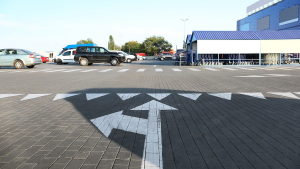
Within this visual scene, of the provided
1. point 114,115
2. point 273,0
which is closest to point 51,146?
point 114,115

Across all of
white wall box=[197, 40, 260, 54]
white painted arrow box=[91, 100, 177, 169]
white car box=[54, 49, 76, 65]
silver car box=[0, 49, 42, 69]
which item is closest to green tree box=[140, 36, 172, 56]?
white car box=[54, 49, 76, 65]

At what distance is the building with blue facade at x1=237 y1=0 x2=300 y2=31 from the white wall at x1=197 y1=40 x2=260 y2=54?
28715 millimetres

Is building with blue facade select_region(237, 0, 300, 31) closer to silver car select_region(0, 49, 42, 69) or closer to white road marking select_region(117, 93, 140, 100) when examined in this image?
silver car select_region(0, 49, 42, 69)

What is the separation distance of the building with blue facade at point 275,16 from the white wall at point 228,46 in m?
28.7

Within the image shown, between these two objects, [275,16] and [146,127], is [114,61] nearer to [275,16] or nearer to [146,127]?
[146,127]

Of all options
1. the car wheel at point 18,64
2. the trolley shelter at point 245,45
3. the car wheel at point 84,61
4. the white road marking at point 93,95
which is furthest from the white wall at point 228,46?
the white road marking at point 93,95

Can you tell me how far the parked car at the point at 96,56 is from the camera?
25.1 metres

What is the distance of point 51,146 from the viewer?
3559 mm

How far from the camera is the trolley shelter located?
27438 mm

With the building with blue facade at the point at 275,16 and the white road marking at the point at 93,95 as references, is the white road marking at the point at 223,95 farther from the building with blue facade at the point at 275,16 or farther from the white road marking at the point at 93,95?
the building with blue facade at the point at 275,16

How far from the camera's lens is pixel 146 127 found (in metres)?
4.47

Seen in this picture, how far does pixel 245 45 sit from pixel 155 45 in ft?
226

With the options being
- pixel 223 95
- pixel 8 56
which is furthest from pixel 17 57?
pixel 223 95

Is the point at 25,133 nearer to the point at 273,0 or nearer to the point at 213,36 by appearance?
the point at 213,36
